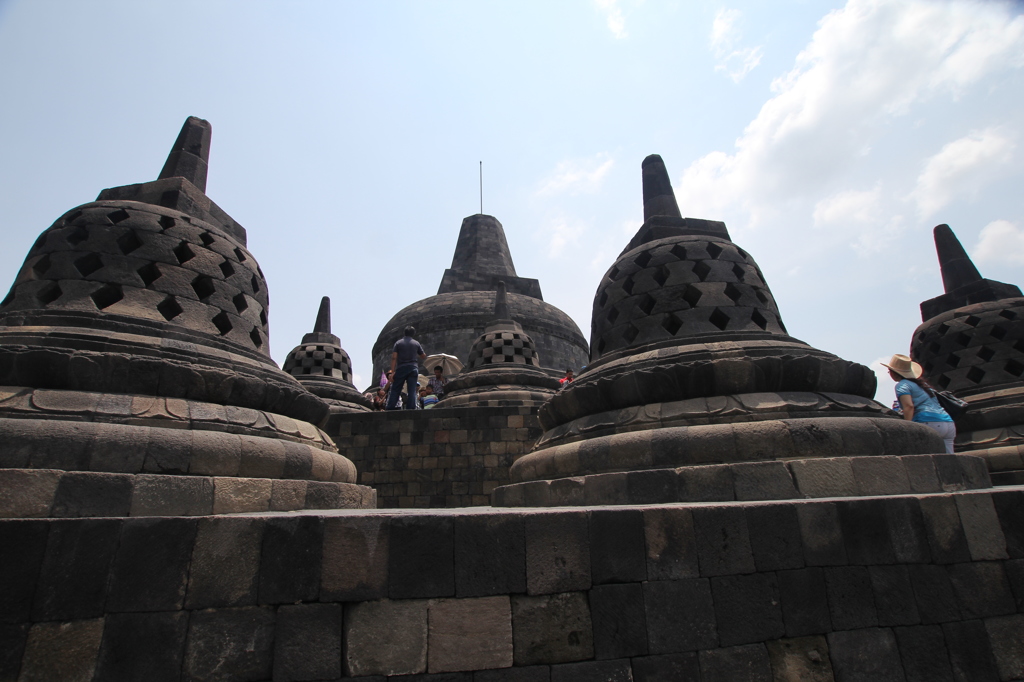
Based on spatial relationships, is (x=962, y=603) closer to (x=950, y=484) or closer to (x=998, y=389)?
(x=950, y=484)

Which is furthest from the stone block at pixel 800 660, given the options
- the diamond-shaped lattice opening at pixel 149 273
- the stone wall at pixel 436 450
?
the stone wall at pixel 436 450

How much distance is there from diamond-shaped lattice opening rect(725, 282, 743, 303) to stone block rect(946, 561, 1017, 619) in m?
3.20

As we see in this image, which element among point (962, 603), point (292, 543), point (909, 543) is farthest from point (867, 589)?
point (292, 543)

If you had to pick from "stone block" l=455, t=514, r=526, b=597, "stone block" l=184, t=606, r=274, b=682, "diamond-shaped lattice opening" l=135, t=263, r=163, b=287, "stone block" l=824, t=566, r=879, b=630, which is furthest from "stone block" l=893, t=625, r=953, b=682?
"diamond-shaped lattice opening" l=135, t=263, r=163, b=287

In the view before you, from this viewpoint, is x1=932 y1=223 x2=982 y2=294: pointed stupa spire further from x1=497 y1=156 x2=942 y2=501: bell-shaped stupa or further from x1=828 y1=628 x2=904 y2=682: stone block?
x1=828 y1=628 x2=904 y2=682: stone block

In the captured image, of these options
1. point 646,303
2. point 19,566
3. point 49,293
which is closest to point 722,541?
point 19,566

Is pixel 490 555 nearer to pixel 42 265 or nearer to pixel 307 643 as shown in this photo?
pixel 307 643

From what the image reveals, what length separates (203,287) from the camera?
203 inches

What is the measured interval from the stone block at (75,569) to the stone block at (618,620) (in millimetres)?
2117

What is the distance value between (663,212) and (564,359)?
568 inches

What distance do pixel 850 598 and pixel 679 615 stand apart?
930 millimetres

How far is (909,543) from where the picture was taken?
2.76m

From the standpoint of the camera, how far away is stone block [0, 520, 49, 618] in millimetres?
2070

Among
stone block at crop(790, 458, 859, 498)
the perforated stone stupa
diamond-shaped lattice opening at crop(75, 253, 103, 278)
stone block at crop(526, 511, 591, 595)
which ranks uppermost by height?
the perforated stone stupa
